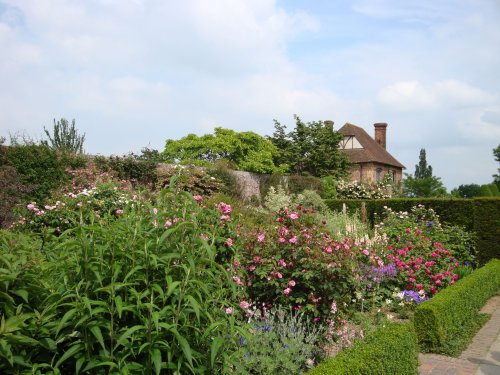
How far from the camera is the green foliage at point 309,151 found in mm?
27531

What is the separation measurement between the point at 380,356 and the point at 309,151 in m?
24.3

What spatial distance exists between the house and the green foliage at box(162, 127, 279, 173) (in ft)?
38.3

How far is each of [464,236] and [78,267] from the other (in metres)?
12.0

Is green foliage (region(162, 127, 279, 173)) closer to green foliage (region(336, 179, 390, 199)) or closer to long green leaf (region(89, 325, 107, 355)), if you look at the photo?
green foliage (region(336, 179, 390, 199))

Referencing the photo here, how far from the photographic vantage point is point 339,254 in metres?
5.29

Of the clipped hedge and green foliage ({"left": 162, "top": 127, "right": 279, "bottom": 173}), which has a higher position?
green foliage ({"left": 162, "top": 127, "right": 279, "bottom": 173})

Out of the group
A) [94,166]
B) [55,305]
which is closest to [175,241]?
[55,305]

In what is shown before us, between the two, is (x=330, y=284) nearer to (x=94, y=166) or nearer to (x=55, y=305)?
(x=55, y=305)

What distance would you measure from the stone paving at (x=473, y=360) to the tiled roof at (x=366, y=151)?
31.4 metres

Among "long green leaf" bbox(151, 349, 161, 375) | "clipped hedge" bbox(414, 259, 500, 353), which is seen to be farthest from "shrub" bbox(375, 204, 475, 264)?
"long green leaf" bbox(151, 349, 161, 375)

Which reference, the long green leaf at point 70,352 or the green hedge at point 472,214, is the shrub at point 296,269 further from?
the green hedge at point 472,214

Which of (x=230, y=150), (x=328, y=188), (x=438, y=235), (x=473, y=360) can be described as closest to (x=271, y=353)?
(x=473, y=360)

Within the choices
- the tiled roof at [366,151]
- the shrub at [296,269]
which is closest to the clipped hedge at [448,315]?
the shrub at [296,269]

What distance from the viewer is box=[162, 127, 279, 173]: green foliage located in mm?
25609
